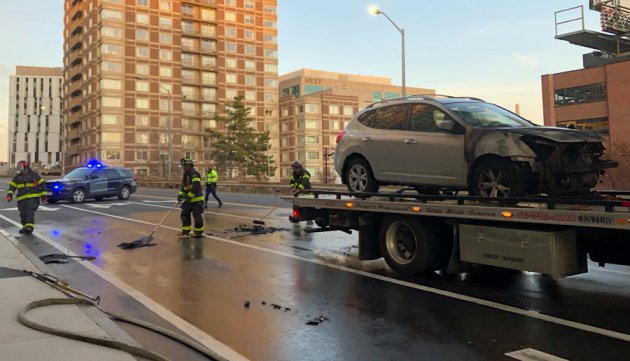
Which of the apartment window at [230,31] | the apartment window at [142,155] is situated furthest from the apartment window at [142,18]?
the apartment window at [142,155]

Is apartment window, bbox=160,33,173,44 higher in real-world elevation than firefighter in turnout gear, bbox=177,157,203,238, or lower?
higher

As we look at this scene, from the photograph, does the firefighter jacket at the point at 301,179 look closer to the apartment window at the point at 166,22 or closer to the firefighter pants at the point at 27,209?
the firefighter pants at the point at 27,209

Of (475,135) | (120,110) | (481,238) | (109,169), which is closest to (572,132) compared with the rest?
(475,135)

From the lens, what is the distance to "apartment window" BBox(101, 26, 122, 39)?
2906 inches

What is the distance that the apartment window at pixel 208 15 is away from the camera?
8531 centimetres

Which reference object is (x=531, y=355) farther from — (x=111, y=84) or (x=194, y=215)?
(x=111, y=84)

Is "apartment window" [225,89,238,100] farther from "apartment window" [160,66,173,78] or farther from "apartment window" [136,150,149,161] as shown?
"apartment window" [136,150,149,161]

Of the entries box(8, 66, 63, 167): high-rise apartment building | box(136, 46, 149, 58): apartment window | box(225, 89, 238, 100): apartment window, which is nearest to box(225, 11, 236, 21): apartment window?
box(225, 89, 238, 100): apartment window

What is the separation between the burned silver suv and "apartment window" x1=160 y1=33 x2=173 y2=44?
255ft

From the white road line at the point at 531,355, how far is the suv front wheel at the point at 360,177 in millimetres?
4412

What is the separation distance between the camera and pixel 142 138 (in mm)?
76375

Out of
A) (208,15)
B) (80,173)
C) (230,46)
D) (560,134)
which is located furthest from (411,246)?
(208,15)

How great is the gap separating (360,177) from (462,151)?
217 cm

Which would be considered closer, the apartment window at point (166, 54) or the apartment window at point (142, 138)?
the apartment window at point (142, 138)
